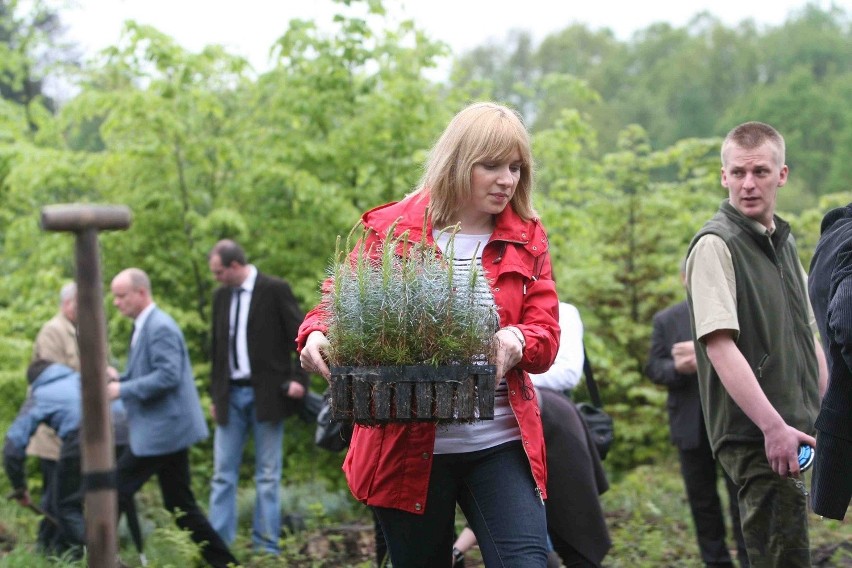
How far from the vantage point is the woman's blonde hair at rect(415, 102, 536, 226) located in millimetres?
3979

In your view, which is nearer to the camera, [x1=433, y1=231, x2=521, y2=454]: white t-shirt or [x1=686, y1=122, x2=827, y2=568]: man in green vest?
[x1=433, y1=231, x2=521, y2=454]: white t-shirt

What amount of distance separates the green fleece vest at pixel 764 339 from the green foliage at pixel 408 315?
1783mm

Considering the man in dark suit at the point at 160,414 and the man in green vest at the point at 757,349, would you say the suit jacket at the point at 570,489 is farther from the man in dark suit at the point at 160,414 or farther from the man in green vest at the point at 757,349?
the man in dark suit at the point at 160,414

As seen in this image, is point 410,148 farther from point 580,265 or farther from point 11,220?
point 11,220

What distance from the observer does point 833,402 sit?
13.3ft

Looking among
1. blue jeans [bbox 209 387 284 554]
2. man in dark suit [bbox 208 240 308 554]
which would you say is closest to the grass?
blue jeans [bbox 209 387 284 554]

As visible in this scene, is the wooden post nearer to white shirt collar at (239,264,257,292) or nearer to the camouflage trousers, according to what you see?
the camouflage trousers

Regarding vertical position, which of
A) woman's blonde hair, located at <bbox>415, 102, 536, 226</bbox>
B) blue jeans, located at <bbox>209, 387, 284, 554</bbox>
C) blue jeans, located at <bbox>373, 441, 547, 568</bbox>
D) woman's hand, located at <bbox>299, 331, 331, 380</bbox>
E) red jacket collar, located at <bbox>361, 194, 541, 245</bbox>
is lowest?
blue jeans, located at <bbox>209, 387, 284, 554</bbox>

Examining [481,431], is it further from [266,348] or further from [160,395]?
[266,348]

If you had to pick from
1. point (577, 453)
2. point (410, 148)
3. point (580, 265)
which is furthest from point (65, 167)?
point (577, 453)

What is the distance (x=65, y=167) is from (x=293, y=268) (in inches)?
89.8

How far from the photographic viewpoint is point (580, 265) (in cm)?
1309

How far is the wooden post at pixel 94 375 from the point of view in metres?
3.55

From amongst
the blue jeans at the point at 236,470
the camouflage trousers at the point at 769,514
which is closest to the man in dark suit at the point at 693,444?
the camouflage trousers at the point at 769,514
